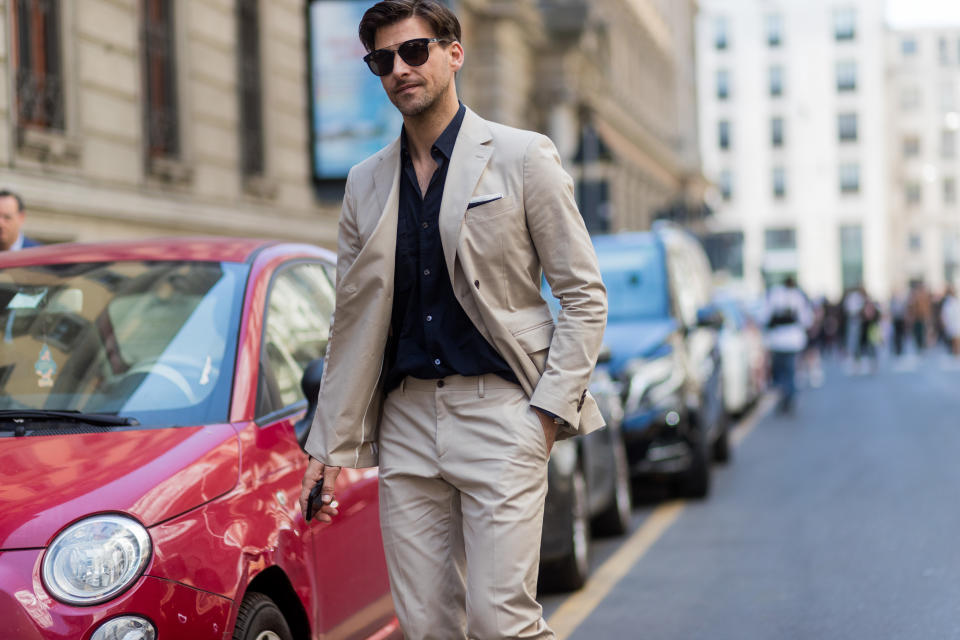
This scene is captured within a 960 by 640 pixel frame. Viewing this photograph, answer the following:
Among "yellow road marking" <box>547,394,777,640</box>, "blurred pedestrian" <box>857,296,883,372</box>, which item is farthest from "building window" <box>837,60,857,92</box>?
"yellow road marking" <box>547,394,777,640</box>

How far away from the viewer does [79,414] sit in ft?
13.9

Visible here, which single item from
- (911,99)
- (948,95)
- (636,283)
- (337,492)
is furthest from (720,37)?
(337,492)

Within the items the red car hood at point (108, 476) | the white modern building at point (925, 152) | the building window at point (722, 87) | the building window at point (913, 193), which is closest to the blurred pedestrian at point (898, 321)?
the red car hood at point (108, 476)

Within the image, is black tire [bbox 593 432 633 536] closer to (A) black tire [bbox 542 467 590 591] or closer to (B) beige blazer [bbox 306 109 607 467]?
(A) black tire [bbox 542 467 590 591]

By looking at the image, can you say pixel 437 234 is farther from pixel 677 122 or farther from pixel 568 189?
pixel 677 122

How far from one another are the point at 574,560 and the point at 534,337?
12.3 ft

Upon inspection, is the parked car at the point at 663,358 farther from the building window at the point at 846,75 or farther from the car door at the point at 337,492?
the building window at the point at 846,75

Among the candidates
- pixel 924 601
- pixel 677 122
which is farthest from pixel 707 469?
pixel 677 122

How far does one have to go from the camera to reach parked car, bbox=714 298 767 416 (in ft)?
55.4

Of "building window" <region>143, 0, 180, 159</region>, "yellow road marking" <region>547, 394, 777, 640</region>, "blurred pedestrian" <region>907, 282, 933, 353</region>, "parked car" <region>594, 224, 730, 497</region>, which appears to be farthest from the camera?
"blurred pedestrian" <region>907, 282, 933, 353</region>

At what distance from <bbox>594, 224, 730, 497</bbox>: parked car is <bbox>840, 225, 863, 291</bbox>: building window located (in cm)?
7979

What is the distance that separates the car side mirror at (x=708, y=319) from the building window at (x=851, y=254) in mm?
80310

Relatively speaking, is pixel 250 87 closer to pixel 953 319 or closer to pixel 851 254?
pixel 953 319

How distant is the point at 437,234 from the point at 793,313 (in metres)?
15.7
